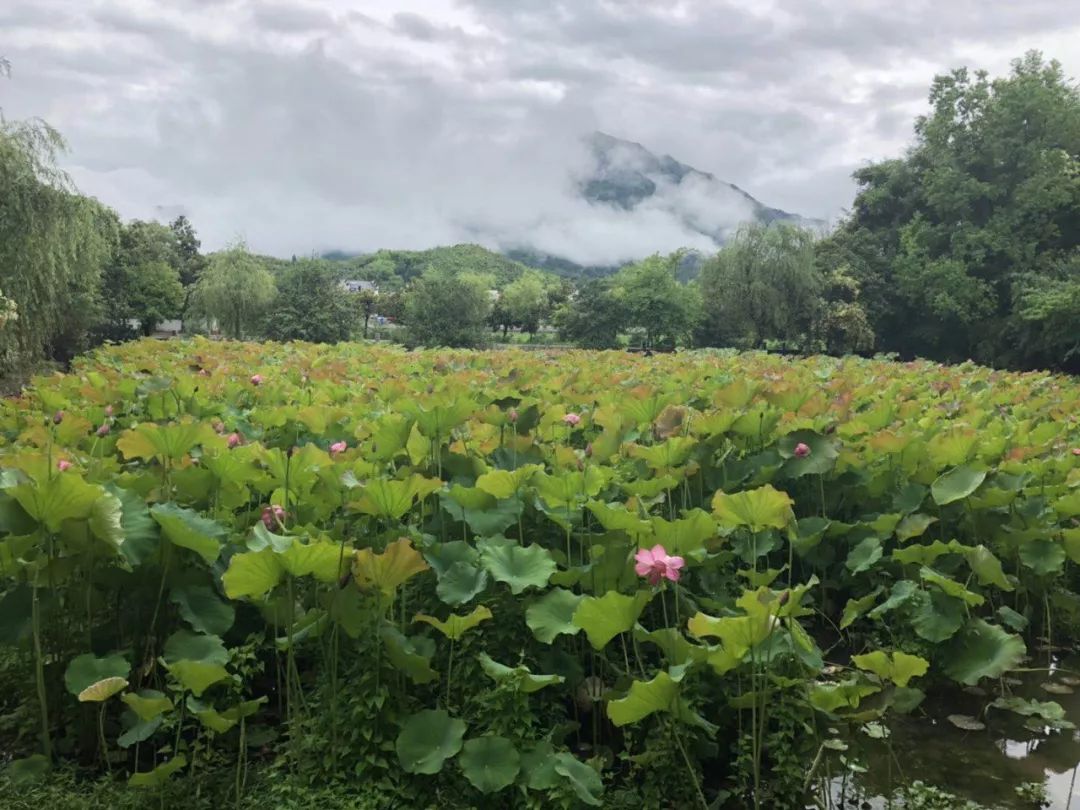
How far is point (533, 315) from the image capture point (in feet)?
187

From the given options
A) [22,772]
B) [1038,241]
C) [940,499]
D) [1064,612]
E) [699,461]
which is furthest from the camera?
[1038,241]

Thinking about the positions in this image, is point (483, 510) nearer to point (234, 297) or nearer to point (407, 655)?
point (407, 655)

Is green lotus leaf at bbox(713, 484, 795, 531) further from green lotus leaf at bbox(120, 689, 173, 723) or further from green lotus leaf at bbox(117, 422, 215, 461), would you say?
green lotus leaf at bbox(117, 422, 215, 461)

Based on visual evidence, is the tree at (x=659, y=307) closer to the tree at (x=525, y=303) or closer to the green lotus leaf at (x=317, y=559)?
the tree at (x=525, y=303)

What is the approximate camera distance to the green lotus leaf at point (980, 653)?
2.29 meters

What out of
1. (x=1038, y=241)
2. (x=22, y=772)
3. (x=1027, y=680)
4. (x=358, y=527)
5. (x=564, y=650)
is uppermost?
(x=1038, y=241)

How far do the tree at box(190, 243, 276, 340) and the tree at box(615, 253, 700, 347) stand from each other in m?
14.7

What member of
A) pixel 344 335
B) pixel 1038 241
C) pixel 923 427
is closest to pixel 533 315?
pixel 344 335

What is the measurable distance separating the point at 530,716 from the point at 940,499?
1.75 m

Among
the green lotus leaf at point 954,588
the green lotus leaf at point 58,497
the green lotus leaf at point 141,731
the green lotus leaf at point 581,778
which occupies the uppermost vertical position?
the green lotus leaf at point 58,497

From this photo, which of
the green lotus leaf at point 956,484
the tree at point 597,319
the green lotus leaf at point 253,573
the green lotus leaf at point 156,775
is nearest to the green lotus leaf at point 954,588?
the green lotus leaf at point 956,484

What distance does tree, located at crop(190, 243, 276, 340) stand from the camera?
31641mm

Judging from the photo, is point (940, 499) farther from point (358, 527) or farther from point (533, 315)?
point (533, 315)

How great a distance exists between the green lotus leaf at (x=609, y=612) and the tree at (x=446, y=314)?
30.9 meters
